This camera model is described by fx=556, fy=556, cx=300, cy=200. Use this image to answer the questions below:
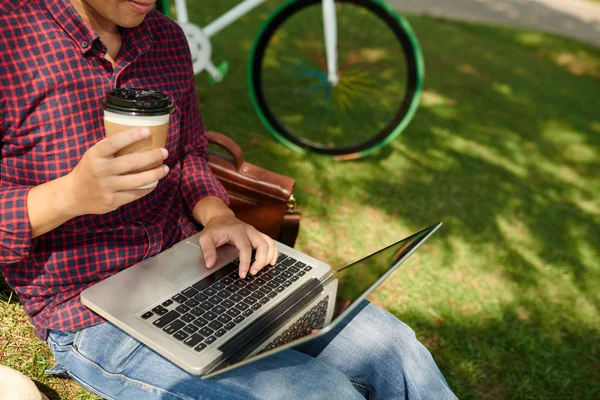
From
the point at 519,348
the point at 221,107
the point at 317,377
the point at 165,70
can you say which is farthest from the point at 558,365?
the point at 221,107

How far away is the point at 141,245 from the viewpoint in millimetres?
1543

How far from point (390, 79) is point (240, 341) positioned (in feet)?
12.8

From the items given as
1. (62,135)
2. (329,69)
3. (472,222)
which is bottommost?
(472,222)

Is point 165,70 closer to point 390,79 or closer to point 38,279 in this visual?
point 38,279

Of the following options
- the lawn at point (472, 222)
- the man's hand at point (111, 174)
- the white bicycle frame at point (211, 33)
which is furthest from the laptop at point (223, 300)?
the white bicycle frame at point (211, 33)

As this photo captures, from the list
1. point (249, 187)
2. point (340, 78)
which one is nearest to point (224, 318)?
point (249, 187)

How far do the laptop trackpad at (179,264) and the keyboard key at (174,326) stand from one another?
15cm

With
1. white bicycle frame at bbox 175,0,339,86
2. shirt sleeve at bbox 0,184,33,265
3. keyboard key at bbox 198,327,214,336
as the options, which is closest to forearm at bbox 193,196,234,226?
keyboard key at bbox 198,327,214,336

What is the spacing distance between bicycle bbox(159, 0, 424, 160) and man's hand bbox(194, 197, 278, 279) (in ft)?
7.10

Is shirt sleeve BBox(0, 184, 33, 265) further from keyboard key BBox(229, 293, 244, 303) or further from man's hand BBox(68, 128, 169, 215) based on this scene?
keyboard key BBox(229, 293, 244, 303)

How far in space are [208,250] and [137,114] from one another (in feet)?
1.87

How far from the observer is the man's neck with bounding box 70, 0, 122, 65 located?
1.35 meters

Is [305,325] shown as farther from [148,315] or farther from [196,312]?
[148,315]

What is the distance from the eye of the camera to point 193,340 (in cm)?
127
